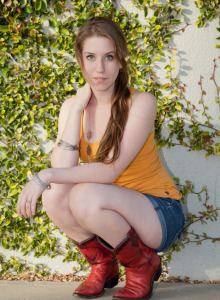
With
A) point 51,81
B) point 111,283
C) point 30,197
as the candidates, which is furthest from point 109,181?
point 51,81

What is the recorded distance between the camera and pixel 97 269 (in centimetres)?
209

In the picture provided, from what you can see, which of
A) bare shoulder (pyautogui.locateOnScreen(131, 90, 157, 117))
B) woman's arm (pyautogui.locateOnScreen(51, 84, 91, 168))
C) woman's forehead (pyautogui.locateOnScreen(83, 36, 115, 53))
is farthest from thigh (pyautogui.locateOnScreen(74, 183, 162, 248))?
woman's forehead (pyautogui.locateOnScreen(83, 36, 115, 53))

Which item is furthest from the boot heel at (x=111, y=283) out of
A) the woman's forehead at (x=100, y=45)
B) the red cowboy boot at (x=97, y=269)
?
the woman's forehead at (x=100, y=45)

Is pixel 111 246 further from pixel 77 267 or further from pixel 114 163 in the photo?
pixel 77 267

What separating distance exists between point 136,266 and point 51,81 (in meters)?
1.18

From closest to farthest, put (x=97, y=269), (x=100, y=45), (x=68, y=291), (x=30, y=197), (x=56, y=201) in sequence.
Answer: (x=30, y=197)
(x=100, y=45)
(x=56, y=201)
(x=97, y=269)
(x=68, y=291)

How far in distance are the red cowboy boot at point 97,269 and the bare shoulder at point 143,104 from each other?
2.15ft

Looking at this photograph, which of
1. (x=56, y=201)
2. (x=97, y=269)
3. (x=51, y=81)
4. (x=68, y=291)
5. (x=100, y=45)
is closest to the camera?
(x=100, y=45)

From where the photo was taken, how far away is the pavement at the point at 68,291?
2082 mm

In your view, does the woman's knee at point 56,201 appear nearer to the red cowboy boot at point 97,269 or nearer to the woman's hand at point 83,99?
the red cowboy boot at point 97,269

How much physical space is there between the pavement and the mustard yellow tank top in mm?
506

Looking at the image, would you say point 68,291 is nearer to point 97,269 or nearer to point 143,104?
point 97,269

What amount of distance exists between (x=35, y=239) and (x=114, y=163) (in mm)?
978

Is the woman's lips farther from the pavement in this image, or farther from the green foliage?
the pavement
